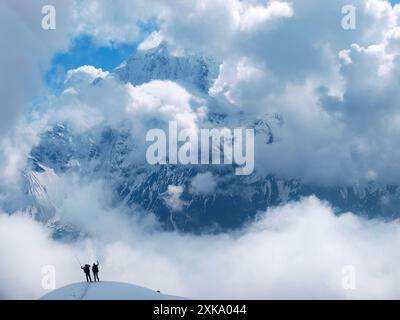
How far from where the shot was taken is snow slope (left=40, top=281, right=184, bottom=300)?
82.4m

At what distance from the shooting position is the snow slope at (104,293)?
8242cm

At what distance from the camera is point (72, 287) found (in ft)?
283

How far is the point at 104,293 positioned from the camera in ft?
272
